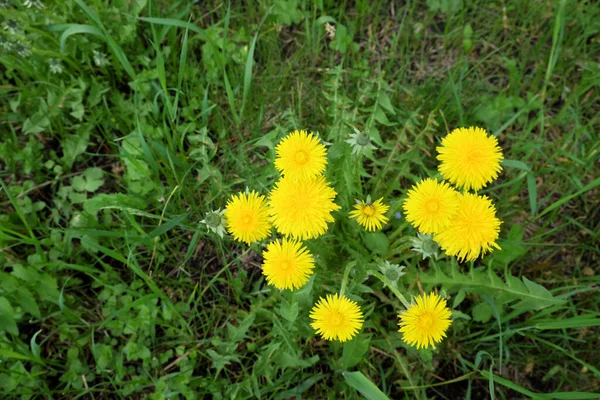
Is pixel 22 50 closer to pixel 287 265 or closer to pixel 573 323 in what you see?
pixel 287 265

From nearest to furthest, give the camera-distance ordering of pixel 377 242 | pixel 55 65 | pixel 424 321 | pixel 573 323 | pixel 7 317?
pixel 424 321, pixel 573 323, pixel 377 242, pixel 7 317, pixel 55 65

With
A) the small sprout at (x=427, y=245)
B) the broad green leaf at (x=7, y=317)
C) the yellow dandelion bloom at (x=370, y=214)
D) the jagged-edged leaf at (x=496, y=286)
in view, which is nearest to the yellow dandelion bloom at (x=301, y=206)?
the yellow dandelion bloom at (x=370, y=214)

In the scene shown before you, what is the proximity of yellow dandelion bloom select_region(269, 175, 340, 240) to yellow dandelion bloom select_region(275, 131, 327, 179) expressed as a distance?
0.08ft

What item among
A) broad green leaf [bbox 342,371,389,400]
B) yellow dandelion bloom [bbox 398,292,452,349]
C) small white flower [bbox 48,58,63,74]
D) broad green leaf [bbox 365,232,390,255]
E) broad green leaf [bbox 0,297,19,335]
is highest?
small white flower [bbox 48,58,63,74]

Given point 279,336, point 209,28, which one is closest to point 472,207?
point 279,336

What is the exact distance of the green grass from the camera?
198 centimetres

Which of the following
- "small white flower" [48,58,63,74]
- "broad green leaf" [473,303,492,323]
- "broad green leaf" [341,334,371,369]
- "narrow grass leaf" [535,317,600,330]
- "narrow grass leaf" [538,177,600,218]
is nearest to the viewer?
"narrow grass leaf" [535,317,600,330]

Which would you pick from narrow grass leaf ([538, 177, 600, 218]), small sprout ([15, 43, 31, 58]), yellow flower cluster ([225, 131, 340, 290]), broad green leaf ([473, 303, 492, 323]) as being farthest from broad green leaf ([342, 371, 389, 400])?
small sprout ([15, 43, 31, 58])

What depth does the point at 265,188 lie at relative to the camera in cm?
189

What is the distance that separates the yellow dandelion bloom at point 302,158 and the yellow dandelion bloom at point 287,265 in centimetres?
24

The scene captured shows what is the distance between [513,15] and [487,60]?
1.02 feet

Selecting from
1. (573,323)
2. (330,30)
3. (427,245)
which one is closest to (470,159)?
(427,245)

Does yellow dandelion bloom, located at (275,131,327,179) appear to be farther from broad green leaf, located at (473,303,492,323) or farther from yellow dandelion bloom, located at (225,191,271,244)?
broad green leaf, located at (473,303,492,323)

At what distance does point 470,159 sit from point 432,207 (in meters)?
0.20
